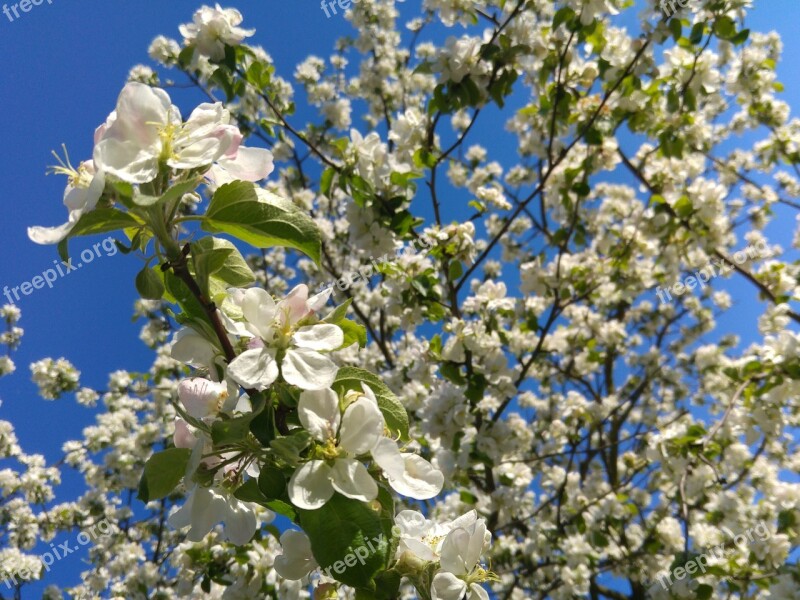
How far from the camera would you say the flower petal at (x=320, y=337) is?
2.41 feet

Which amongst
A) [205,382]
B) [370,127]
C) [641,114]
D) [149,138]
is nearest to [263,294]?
[205,382]

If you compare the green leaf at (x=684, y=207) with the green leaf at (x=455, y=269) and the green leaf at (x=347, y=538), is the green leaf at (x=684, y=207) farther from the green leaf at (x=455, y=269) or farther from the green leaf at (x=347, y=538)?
the green leaf at (x=347, y=538)

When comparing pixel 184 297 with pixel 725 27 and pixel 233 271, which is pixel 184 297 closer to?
pixel 233 271

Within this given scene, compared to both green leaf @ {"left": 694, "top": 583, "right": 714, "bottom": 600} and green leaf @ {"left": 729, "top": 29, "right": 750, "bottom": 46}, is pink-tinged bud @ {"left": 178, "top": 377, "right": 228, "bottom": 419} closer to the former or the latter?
green leaf @ {"left": 694, "top": 583, "right": 714, "bottom": 600}

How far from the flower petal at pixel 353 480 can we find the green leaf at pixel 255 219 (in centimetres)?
28

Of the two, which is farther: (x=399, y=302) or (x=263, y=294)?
(x=399, y=302)

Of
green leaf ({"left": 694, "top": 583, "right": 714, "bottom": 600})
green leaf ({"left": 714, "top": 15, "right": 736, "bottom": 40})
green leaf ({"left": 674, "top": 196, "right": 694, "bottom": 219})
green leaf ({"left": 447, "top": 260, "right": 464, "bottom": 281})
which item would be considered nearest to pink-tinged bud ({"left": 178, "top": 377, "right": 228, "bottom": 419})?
green leaf ({"left": 447, "top": 260, "right": 464, "bottom": 281})

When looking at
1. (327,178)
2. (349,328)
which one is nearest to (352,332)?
(349,328)

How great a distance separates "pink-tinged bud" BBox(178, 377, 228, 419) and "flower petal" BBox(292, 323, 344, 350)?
0.41 ft

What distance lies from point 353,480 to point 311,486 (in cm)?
5

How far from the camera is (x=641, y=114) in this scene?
2939mm

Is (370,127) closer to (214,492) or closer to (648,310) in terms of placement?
(648,310)

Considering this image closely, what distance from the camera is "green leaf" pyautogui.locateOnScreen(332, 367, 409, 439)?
794 millimetres

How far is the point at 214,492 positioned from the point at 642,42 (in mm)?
3032
